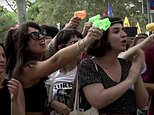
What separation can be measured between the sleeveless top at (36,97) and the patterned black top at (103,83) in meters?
0.29

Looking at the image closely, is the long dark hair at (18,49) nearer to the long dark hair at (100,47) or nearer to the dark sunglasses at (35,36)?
the dark sunglasses at (35,36)

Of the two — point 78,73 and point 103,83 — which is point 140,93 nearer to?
point 103,83

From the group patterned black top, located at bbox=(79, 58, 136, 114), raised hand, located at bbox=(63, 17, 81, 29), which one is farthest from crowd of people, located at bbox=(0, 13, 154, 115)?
raised hand, located at bbox=(63, 17, 81, 29)

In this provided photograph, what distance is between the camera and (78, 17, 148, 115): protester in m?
3.04

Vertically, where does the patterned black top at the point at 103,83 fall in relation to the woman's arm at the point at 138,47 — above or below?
below

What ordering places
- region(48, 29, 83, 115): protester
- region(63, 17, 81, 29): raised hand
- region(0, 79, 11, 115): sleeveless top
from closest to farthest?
region(0, 79, 11, 115): sleeveless top, region(48, 29, 83, 115): protester, region(63, 17, 81, 29): raised hand

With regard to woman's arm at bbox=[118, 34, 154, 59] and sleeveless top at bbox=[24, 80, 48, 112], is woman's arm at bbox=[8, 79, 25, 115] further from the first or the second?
woman's arm at bbox=[118, 34, 154, 59]

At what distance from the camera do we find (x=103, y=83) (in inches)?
123

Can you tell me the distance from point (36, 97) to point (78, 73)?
0.37 metres

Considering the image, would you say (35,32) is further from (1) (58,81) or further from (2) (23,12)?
(2) (23,12)

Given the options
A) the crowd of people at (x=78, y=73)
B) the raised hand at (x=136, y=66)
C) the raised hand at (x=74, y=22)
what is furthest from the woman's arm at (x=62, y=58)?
the raised hand at (x=74, y=22)

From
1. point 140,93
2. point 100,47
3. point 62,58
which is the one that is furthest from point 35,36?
point 140,93

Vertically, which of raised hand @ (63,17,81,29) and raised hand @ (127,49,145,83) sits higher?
raised hand @ (63,17,81,29)

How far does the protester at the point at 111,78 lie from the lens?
3041 millimetres
